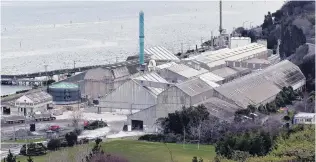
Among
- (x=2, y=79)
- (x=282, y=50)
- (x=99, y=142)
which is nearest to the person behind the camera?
(x=99, y=142)

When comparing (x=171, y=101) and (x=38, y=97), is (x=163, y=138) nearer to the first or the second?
(x=171, y=101)

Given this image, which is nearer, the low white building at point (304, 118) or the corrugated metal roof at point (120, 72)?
the low white building at point (304, 118)

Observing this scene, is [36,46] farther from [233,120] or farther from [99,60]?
[233,120]

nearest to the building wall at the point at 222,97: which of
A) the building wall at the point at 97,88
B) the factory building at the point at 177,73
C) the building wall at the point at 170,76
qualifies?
the factory building at the point at 177,73

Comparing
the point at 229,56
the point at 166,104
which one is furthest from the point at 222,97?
the point at 229,56

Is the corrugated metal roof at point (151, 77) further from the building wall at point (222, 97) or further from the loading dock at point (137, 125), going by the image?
the loading dock at point (137, 125)

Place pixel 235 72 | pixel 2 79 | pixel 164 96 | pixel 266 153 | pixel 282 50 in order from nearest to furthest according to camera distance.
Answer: pixel 266 153 < pixel 164 96 < pixel 235 72 < pixel 2 79 < pixel 282 50

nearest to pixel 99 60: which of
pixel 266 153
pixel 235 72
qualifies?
pixel 235 72

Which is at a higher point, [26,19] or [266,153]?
[26,19]
